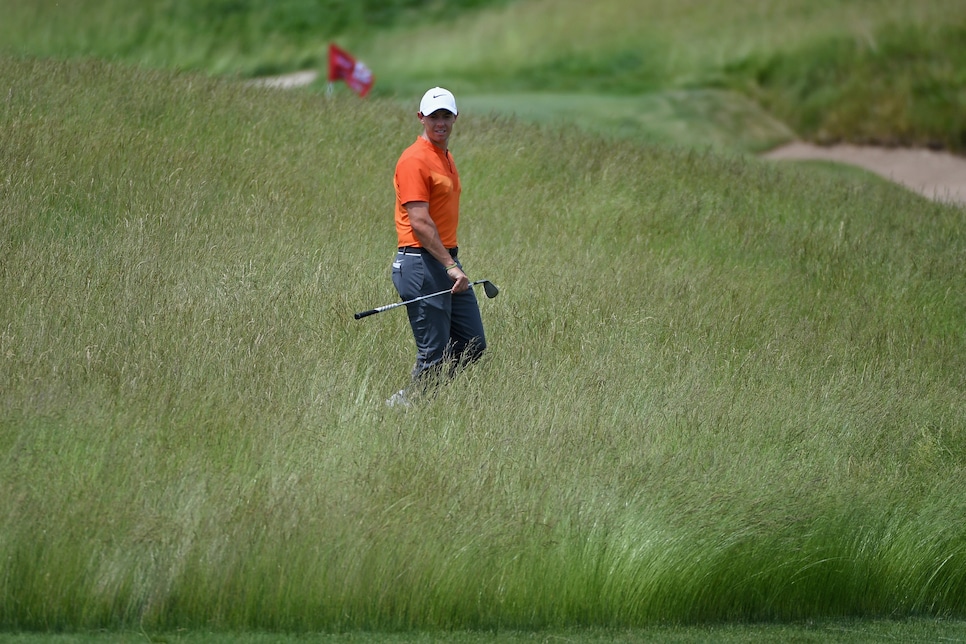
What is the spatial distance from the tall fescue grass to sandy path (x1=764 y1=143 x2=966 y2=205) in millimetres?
10699

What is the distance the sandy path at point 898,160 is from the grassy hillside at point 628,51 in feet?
1.46

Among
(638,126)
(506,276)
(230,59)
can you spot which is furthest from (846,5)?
(506,276)

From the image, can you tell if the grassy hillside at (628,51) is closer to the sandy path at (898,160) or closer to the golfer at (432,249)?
the sandy path at (898,160)

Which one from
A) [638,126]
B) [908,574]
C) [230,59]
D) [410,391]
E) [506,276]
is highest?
[230,59]

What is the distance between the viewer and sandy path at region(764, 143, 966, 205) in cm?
2100

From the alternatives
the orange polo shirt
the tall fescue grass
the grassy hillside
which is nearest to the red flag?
the grassy hillside

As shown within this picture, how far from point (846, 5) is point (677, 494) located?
2513cm

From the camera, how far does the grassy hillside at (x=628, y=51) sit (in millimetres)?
23500

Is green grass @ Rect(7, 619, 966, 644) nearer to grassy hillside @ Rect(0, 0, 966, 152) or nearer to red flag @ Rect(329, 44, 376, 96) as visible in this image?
red flag @ Rect(329, 44, 376, 96)

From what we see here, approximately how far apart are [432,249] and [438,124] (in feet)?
2.20

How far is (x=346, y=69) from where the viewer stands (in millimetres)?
17844

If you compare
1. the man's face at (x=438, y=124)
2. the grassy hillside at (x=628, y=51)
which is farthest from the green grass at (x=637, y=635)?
the grassy hillside at (x=628, y=51)

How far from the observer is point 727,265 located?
10297 mm

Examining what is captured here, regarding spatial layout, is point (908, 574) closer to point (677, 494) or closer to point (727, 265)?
point (677, 494)
